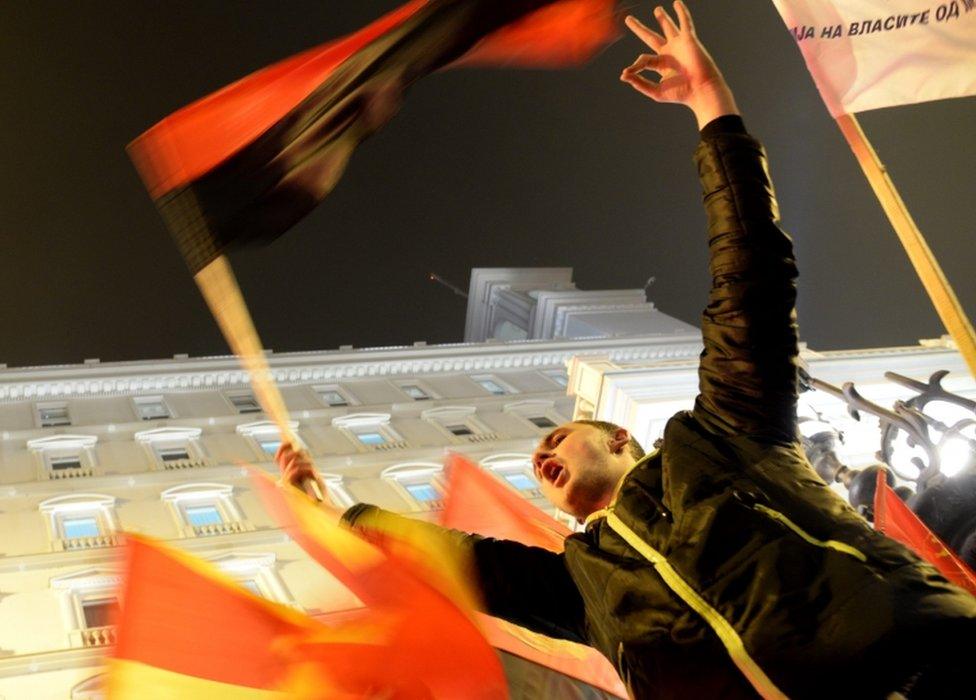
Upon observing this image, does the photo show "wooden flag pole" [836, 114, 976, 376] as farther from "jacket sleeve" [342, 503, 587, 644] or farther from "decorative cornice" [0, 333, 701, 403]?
"decorative cornice" [0, 333, 701, 403]

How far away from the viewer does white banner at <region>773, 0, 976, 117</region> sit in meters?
7.82

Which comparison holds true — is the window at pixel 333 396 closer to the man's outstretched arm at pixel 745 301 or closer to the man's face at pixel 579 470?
the man's face at pixel 579 470

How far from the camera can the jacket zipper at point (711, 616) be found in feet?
9.75

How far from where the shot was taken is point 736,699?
3084mm

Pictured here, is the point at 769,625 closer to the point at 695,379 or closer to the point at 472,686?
the point at 472,686

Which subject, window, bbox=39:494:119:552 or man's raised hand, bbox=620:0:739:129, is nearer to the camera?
man's raised hand, bbox=620:0:739:129

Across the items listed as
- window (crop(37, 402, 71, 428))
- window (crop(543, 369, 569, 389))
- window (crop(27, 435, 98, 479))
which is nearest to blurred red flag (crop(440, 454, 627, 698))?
window (crop(27, 435, 98, 479))

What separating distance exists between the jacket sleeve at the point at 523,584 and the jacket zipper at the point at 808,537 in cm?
93

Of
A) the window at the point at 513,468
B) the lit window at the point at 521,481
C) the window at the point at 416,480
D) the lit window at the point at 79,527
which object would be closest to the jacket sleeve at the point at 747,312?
the lit window at the point at 79,527

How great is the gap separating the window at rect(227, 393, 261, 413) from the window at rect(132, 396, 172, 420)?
1.70 metres

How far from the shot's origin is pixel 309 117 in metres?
5.97

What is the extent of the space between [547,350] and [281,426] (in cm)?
3099

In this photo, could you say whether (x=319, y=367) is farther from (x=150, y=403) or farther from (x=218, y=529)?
(x=218, y=529)

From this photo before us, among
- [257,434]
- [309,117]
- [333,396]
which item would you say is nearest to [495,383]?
[333,396]
